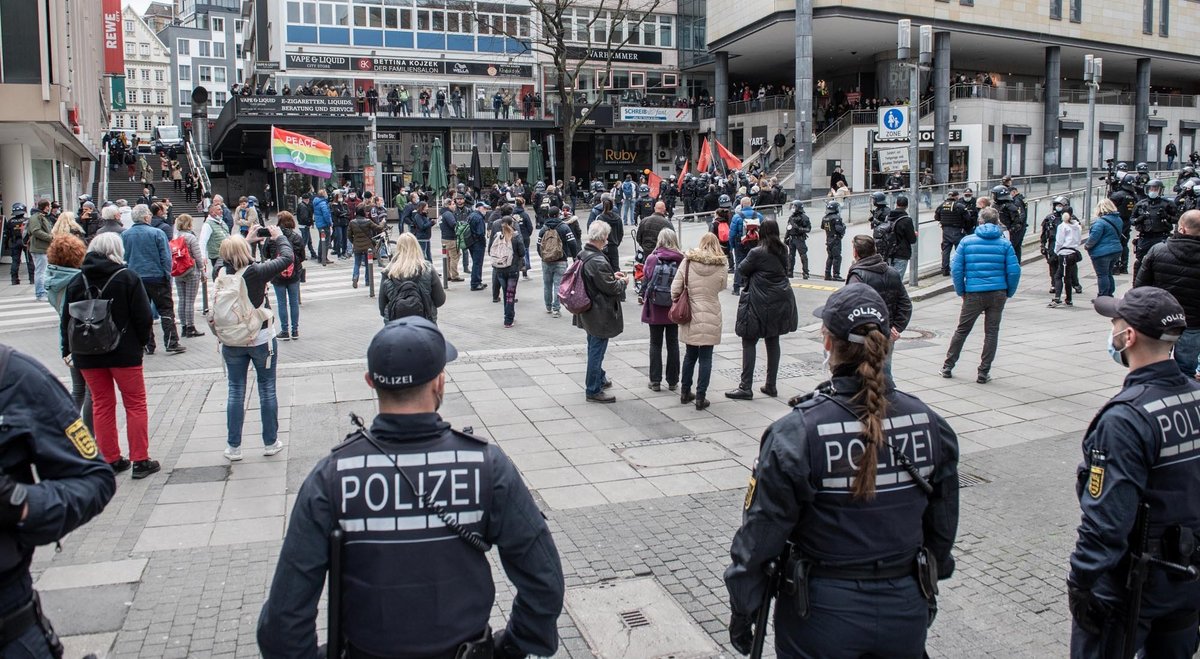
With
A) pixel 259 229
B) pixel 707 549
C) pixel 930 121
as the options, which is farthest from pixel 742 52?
pixel 707 549

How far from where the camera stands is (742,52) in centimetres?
4916

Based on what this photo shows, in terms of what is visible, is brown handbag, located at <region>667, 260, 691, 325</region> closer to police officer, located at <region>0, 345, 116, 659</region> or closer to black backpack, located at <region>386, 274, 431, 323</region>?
black backpack, located at <region>386, 274, 431, 323</region>

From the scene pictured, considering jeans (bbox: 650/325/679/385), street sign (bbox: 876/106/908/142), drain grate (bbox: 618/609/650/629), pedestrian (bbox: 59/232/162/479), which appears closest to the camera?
drain grate (bbox: 618/609/650/629)

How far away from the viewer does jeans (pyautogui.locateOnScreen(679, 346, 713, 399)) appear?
31.4 feet

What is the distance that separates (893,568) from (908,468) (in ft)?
1.06

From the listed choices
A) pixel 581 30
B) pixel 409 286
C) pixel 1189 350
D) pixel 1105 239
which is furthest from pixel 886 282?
pixel 581 30

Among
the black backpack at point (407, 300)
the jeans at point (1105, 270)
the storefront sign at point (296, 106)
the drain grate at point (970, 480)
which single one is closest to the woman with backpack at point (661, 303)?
the black backpack at point (407, 300)

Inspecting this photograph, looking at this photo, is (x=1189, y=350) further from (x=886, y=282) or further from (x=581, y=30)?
(x=581, y=30)

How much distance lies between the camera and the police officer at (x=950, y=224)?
59.0 feet

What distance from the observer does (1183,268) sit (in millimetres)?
7438

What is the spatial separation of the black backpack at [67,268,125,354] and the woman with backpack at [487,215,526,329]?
25.5ft

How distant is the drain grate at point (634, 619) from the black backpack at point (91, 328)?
4405mm

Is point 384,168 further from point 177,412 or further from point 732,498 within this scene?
point 732,498

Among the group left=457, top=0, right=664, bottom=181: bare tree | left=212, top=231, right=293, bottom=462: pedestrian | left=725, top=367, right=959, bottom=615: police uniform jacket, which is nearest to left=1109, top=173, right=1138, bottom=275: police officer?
left=212, top=231, right=293, bottom=462: pedestrian
